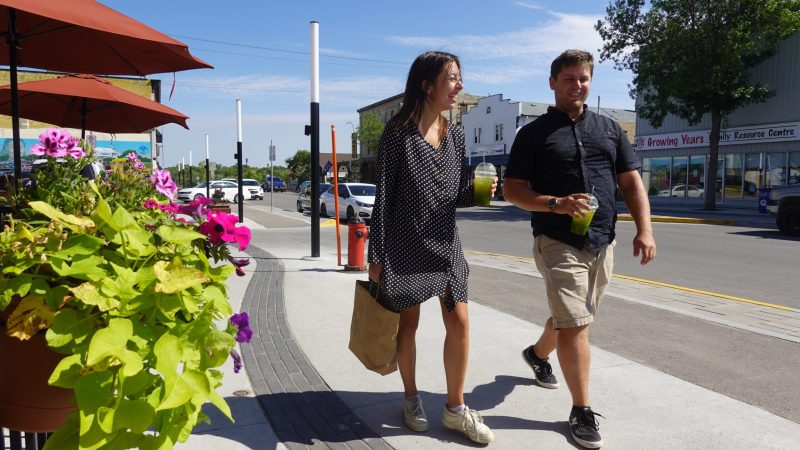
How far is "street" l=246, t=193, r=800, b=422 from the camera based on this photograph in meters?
→ 3.84

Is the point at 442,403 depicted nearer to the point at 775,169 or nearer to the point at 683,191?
the point at 775,169

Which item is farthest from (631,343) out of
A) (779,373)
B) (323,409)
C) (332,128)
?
(332,128)

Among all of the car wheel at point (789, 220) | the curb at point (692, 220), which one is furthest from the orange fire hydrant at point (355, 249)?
the curb at point (692, 220)

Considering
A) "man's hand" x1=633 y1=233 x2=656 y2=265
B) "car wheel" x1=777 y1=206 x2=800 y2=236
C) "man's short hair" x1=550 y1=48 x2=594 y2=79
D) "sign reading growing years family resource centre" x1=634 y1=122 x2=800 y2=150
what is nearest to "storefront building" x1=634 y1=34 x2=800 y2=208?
"sign reading growing years family resource centre" x1=634 y1=122 x2=800 y2=150

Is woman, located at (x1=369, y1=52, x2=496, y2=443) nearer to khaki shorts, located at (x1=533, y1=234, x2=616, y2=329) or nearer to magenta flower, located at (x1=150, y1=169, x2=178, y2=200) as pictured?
khaki shorts, located at (x1=533, y1=234, x2=616, y2=329)

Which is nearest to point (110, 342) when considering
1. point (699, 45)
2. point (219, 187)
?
point (699, 45)

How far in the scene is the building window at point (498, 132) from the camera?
1838 inches

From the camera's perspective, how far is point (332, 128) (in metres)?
8.50

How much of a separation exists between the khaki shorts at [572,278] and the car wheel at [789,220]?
532 inches

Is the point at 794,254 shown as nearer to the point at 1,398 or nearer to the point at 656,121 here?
the point at 1,398

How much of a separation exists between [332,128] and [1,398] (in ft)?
23.0

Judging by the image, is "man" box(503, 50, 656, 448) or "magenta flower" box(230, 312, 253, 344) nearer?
"magenta flower" box(230, 312, 253, 344)

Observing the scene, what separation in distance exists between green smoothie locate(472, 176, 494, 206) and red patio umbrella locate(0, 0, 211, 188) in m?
1.60

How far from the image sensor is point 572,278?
114 inches
